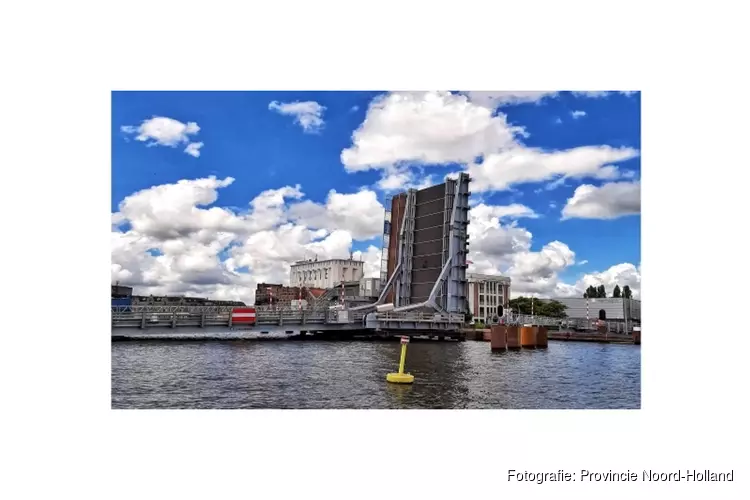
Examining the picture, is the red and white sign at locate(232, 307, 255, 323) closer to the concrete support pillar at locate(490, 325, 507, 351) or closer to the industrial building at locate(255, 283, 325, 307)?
the concrete support pillar at locate(490, 325, 507, 351)

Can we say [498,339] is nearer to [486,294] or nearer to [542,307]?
[486,294]

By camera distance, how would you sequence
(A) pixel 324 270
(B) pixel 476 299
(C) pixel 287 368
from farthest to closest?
(B) pixel 476 299, (A) pixel 324 270, (C) pixel 287 368

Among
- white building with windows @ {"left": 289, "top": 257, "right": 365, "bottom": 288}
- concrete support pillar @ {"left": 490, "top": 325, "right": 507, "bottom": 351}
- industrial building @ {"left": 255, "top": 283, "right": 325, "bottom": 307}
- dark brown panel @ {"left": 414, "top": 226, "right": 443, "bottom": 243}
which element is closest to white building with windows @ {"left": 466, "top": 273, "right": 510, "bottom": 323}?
white building with windows @ {"left": 289, "top": 257, "right": 365, "bottom": 288}

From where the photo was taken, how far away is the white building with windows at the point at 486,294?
48.3 m

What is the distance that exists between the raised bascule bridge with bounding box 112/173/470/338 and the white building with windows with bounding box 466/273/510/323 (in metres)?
18.6

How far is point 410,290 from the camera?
29406mm

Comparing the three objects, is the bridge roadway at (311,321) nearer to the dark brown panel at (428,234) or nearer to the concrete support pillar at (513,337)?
the dark brown panel at (428,234)

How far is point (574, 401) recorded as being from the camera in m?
10.6

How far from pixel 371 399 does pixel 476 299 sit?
3977 cm

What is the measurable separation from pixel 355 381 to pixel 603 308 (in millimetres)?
37738

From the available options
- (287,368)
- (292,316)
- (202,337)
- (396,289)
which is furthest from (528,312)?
(287,368)

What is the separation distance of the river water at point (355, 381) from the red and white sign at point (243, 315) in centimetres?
603
